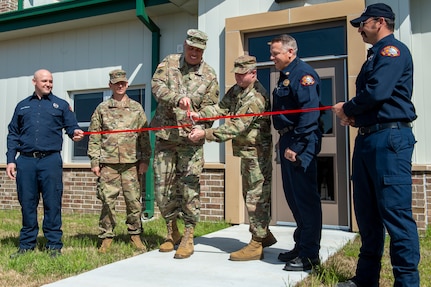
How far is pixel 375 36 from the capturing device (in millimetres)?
2723

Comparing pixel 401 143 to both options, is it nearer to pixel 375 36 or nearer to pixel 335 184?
pixel 375 36

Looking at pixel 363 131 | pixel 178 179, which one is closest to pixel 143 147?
pixel 178 179

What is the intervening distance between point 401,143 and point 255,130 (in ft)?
4.64

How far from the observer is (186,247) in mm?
3768

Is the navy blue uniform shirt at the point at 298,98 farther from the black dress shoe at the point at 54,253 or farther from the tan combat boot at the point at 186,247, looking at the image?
the black dress shoe at the point at 54,253

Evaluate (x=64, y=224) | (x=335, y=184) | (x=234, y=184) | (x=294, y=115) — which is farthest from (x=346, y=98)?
(x=64, y=224)

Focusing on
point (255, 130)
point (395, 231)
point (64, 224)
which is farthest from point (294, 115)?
point (64, 224)

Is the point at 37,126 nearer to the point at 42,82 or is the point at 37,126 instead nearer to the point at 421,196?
the point at 42,82

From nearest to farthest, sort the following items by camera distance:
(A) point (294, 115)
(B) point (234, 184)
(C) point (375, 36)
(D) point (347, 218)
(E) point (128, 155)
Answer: (C) point (375, 36) < (A) point (294, 115) < (E) point (128, 155) < (D) point (347, 218) < (B) point (234, 184)

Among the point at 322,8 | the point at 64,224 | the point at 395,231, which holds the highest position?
the point at 322,8

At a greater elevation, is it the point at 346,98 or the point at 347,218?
the point at 346,98

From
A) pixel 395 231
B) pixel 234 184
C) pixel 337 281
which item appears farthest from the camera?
pixel 234 184

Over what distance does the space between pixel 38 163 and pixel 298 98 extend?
105 inches

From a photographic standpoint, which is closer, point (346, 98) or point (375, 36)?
point (375, 36)
